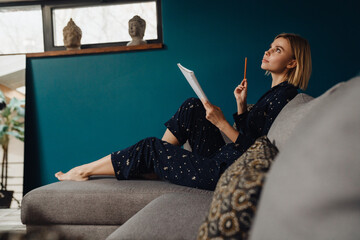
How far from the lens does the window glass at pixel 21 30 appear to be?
2.99 meters

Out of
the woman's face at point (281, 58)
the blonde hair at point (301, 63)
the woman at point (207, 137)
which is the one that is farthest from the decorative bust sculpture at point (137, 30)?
the blonde hair at point (301, 63)

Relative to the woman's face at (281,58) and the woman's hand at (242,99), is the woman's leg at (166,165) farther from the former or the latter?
the woman's face at (281,58)

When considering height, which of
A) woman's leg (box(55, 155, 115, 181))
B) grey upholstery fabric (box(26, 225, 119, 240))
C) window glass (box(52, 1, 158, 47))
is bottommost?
grey upholstery fabric (box(26, 225, 119, 240))

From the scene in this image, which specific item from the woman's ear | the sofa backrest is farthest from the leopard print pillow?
the woman's ear

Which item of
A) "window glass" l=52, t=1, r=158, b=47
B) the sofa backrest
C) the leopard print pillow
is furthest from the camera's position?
"window glass" l=52, t=1, r=158, b=47

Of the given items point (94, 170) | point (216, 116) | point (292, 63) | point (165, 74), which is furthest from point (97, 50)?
point (292, 63)

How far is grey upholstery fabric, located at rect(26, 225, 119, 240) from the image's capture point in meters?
1.61

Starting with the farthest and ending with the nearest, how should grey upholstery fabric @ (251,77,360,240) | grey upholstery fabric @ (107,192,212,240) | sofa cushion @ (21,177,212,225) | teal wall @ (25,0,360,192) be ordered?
teal wall @ (25,0,360,192) < sofa cushion @ (21,177,212,225) < grey upholstery fabric @ (107,192,212,240) < grey upholstery fabric @ (251,77,360,240)

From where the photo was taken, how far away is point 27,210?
1641 mm

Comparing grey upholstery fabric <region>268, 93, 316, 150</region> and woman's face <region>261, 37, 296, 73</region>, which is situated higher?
woman's face <region>261, 37, 296, 73</region>

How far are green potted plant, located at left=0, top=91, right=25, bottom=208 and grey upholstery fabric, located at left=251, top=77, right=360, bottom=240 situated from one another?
8.75ft

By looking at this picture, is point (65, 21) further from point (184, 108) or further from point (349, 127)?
point (349, 127)

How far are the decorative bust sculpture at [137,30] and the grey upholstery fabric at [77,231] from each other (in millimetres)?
1584

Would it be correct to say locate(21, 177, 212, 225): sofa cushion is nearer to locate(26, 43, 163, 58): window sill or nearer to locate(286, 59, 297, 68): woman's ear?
locate(286, 59, 297, 68): woman's ear
